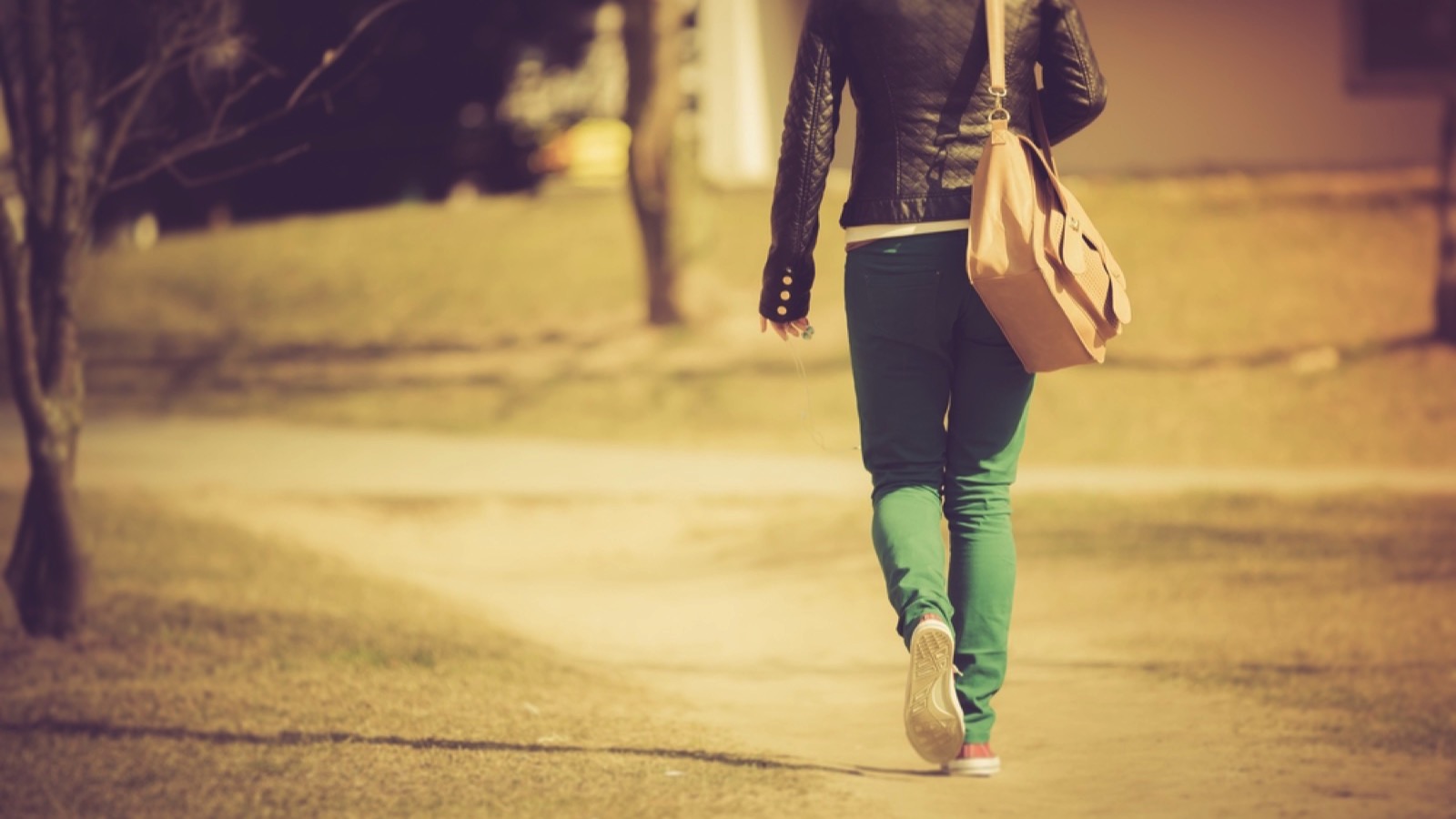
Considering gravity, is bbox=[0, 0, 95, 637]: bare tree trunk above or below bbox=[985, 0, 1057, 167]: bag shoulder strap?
below

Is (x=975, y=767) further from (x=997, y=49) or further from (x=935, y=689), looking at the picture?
(x=997, y=49)

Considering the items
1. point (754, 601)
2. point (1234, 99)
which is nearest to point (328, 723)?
point (754, 601)

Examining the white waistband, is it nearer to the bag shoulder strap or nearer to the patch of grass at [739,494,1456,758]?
the bag shoulder strap

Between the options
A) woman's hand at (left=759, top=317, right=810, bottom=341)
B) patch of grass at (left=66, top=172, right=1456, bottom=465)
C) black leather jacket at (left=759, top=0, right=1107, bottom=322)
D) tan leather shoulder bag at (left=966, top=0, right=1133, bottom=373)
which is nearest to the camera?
tan leather shoulder bag at (left=966, top=0, right=1133, bottom=373)

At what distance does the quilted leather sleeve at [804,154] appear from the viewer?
393 cm

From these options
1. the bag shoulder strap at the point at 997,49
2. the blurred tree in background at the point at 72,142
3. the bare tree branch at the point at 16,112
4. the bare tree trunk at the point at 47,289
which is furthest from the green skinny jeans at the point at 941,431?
the bare tree branch at the point at 16,112

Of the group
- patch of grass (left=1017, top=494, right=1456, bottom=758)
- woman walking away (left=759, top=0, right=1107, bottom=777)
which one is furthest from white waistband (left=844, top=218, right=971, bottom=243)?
patch of grass (left=1017, top=494, right=1456, bottom=758)

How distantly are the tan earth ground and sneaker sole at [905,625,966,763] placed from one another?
0.23 m

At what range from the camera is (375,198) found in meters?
23.3

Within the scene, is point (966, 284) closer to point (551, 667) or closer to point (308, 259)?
point (551, 667)

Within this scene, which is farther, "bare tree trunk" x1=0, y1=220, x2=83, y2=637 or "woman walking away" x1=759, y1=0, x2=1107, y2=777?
"bare tree trunk" x1=0, y1=220, x2=83, y2=637

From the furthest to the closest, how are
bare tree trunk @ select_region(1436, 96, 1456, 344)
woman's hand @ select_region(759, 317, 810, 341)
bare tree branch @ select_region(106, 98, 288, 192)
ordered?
bare tree trunk @ select_region(1436, 96, 1456, 344)
bare tree branch @ select_region(106, 98, 288, 192)
woman's hand @ select_region(759, 317, 810, 341)

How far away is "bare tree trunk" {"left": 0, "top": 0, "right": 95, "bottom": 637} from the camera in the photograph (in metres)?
5.83

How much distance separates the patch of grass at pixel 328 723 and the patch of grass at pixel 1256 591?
1.69m
